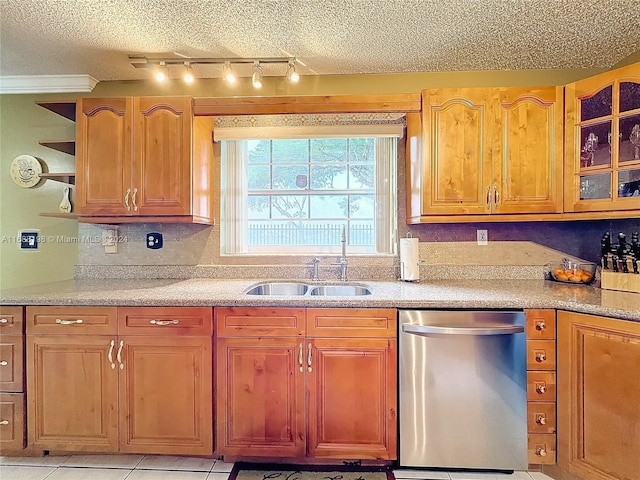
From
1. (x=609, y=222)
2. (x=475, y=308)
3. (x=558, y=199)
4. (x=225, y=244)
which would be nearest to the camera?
(x=475, y=308)

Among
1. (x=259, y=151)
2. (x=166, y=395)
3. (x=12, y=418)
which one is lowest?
(x=12, y=418)

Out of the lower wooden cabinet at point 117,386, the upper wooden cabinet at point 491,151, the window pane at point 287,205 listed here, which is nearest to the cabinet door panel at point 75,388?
the lower wooden cabinet at point 117,386

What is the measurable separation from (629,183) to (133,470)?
294 cm

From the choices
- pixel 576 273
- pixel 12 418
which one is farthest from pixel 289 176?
pixel 12 418

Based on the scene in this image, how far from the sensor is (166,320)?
1683 millimetres

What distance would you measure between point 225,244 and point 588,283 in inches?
92.4

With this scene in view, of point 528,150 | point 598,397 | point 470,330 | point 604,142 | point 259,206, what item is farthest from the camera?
point 259,206

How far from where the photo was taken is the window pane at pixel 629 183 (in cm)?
173

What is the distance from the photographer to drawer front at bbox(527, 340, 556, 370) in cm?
161

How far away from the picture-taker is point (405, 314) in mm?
1643

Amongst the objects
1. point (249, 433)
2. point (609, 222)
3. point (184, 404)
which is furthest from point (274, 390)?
point (609, 222)

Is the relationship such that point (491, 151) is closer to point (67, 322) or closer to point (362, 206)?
point (362, 206)

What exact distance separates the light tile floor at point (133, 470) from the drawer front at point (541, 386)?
0.43m

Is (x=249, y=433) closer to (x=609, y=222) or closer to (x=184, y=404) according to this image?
(x=184, y=404)
